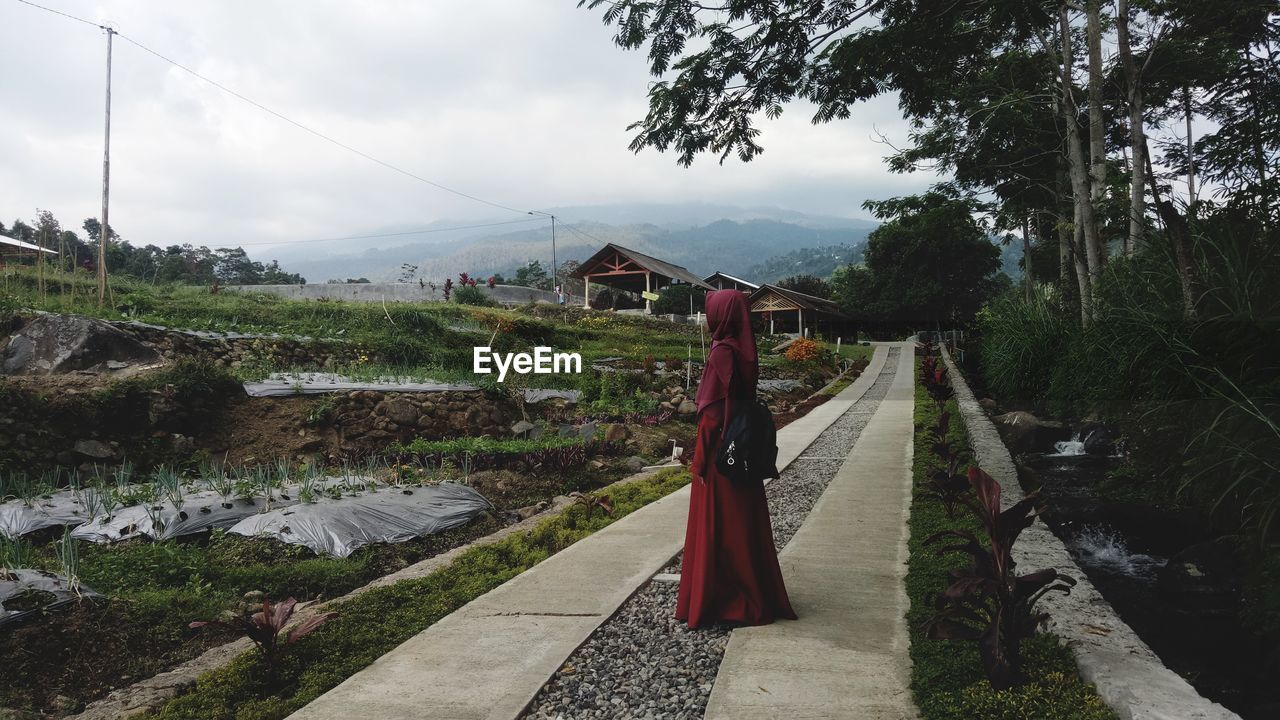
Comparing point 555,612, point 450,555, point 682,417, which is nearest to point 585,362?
point 682,417

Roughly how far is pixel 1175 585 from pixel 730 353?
3973 mm

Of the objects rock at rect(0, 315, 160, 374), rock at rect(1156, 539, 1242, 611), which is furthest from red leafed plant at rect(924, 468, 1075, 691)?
rock at rect(0, 315, 160, 374)

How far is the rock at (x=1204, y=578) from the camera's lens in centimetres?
483

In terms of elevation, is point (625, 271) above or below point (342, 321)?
above

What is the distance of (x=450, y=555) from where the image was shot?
5.25 meters

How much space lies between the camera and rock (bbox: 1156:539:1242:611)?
190 inches

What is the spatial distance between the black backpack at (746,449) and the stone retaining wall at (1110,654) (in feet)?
4.73

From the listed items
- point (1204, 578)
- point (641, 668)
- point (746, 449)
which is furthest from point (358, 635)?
point (1204, 578)

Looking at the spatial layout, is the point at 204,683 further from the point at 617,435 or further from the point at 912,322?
the point at 912,322

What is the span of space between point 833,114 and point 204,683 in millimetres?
6897

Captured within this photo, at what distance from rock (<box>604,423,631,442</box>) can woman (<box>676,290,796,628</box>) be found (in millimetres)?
6006

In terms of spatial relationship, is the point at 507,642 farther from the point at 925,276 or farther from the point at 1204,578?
the point at 925,276

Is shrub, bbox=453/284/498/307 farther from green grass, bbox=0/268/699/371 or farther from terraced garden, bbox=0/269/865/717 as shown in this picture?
terraced garden, bbox=0/269/865/717

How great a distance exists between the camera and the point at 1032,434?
11594mm
